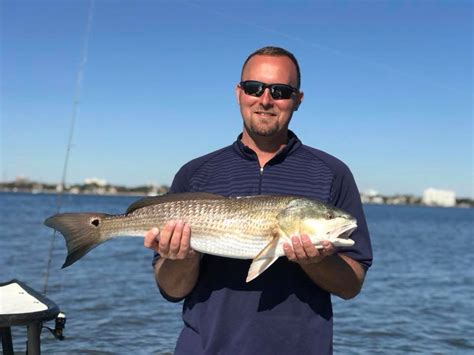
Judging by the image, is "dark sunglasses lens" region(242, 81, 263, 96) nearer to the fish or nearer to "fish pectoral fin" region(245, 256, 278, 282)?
the fish

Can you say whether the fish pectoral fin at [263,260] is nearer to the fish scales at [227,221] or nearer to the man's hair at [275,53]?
the fish scales at [227,221]

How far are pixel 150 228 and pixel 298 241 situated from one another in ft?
3.43

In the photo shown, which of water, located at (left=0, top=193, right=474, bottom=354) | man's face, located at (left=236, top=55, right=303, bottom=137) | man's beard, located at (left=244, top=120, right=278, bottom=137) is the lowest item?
water, located at (left=0, top=193, right=474, bottom=354)

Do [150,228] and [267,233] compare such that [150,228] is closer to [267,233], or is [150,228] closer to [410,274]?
[267,233]

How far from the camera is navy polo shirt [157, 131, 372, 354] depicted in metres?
3.67

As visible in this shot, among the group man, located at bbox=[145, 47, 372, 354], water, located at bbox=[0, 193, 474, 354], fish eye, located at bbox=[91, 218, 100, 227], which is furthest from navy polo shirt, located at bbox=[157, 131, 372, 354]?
water, located at bbox=[0, 193, 474, 354]

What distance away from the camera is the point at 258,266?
364cm

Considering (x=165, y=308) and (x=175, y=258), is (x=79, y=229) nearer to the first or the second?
(x=175, y=258)

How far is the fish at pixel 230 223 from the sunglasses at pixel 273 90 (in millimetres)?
699

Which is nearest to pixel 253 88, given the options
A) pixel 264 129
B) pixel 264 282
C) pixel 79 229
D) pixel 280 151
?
pixel 264 129

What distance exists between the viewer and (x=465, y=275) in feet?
82.6

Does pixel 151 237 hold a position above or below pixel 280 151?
below

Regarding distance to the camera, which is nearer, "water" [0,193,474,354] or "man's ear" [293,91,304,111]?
"man's ear" [293,91,304,111]

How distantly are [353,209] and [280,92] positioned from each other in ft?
3.05
